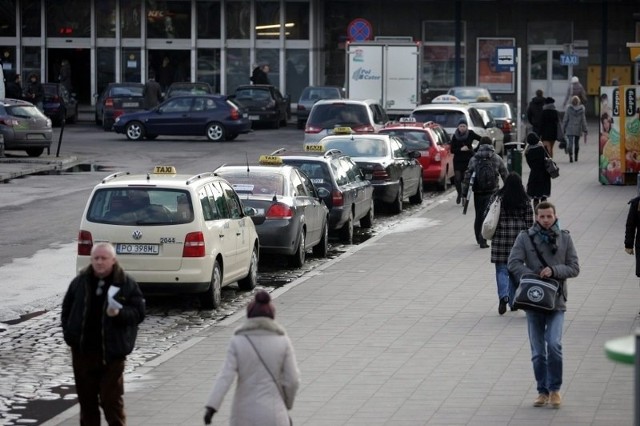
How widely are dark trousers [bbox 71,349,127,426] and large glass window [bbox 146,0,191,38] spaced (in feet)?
163

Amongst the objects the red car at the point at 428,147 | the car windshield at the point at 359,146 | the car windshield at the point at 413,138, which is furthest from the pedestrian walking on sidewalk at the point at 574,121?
the car windshield at the point at 359,146

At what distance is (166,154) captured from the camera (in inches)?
1535

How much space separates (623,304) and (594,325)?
4.75 ft

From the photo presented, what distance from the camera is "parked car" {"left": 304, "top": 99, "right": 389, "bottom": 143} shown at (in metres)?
34.8

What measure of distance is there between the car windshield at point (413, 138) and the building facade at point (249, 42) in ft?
90.0

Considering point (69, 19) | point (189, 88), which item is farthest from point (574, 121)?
point (69, 19)

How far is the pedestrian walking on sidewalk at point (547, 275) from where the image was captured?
1154 centimetres

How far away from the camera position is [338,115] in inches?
1395

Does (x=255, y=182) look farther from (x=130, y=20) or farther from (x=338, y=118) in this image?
(x=130, y=20)

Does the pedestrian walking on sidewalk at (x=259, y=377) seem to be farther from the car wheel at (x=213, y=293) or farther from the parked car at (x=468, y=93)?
the parked car at (x=468, y=93)

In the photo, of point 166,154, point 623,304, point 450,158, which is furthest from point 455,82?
point 623,304

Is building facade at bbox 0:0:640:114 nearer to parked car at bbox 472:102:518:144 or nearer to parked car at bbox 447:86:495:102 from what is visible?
parked car at bbox 447:86:495:102

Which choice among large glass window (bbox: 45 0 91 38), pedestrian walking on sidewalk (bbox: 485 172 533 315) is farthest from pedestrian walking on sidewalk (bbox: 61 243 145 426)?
large glass window (bbox: 45 0 91 38)

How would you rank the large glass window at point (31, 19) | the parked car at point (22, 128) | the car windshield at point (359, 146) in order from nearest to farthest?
the car windshield at point (359, 146) → the parked car at point (22, 128) → the large glass window at point (31, 19)
